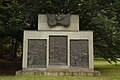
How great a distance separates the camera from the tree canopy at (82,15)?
15227 mm

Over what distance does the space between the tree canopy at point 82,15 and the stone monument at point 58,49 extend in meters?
1.37

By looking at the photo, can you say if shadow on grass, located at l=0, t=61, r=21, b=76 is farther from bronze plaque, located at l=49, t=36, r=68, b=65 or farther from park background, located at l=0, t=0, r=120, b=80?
bronze plaque, located at l=49, t=36, r=68, b=65

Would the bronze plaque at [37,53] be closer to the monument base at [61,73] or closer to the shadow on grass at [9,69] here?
the monument base at [61,73]

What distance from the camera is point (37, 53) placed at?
596 inches

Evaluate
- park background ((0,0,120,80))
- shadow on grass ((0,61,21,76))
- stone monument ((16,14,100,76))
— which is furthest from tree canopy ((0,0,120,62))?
shadow on grass ((0,61,21,76))

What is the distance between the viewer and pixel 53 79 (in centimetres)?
1254

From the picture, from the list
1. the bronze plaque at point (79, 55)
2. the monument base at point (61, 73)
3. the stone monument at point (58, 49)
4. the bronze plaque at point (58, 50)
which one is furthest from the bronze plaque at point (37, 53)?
the bronze plaque at point (79, 55)

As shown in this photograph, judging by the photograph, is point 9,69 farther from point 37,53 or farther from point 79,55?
point 79,55

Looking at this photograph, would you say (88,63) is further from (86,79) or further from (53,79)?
(53,79)

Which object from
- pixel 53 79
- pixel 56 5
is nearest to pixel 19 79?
pixel 53 79

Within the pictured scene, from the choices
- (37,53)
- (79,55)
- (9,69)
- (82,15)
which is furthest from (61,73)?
(9,69)

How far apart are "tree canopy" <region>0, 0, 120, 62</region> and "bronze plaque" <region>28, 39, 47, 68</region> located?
4.51 ft

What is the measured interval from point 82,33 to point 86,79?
368cm

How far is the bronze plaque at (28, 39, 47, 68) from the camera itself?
594 inches
